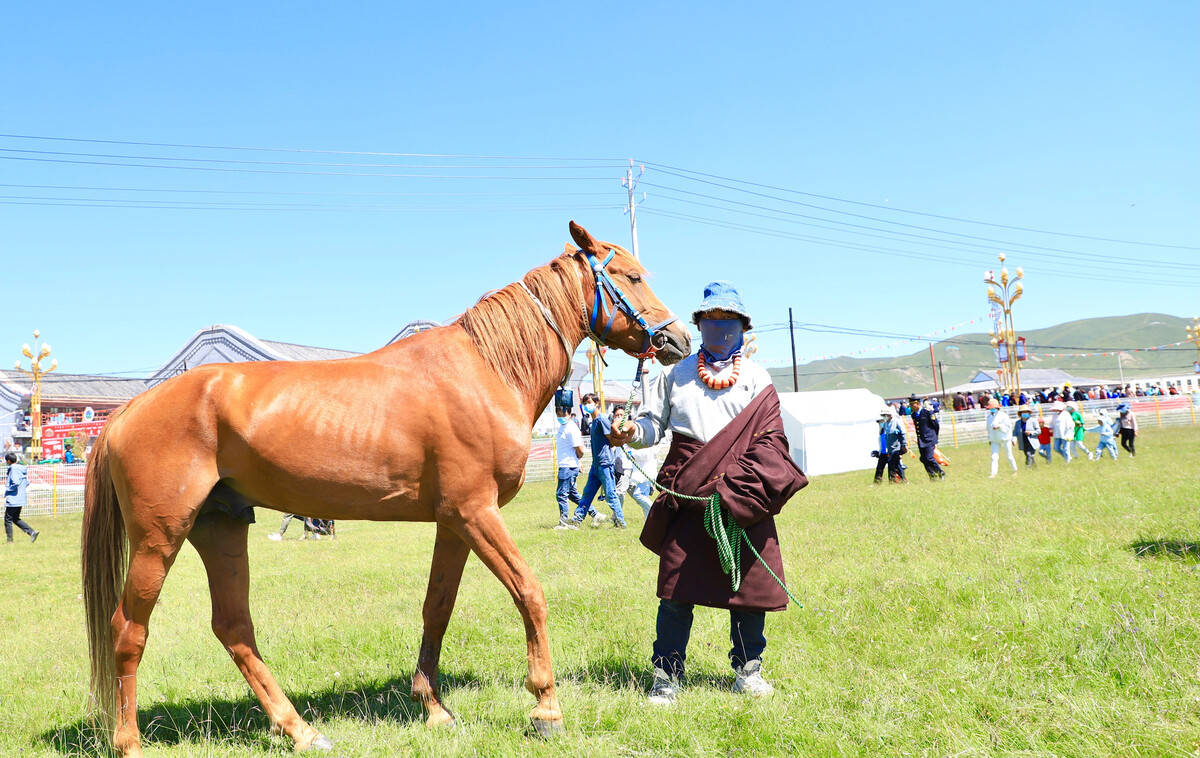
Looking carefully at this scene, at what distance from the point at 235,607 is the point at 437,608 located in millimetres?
1014

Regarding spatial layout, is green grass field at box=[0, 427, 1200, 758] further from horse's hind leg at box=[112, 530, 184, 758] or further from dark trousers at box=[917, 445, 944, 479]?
dark trousers at box=[917, 445, 944, 479]

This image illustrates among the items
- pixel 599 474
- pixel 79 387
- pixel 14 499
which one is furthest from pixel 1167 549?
pixel 79 387

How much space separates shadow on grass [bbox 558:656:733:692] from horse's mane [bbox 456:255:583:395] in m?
1.75

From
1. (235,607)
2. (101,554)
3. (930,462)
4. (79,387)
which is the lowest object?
(930,462)

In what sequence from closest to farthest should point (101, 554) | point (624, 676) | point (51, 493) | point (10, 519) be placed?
point (101, 554)
point (624, 676)
point (10, 519)
point (51, 493)

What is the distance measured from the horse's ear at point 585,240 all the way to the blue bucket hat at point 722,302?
25.1 inches

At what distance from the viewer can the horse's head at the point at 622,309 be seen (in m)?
4.15

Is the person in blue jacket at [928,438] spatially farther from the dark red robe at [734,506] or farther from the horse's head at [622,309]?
the horse's head at [622,309]

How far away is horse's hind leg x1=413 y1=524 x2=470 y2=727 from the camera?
4062 millimetres

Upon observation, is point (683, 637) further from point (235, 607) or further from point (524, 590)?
point (235, 607)

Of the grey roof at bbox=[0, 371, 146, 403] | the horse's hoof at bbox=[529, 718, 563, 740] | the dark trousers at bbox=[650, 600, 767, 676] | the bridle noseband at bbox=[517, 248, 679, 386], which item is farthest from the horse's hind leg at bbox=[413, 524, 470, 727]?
the grey roof at bbox=[0, 371, 146, 403]

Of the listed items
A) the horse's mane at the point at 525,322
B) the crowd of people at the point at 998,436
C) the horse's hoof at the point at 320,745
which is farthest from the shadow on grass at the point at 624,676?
the crowd of people at the point at 998,436

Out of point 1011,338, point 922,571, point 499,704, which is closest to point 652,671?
point 499,704

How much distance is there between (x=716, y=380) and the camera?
14.0 feet
